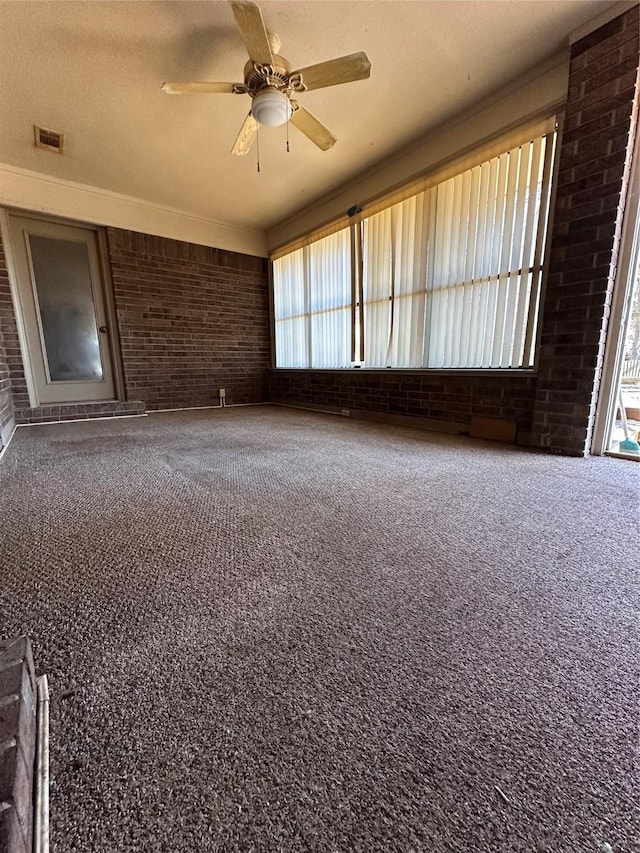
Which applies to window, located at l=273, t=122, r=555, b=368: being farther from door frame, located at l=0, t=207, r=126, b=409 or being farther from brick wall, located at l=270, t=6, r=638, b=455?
door frame, located at l=0, t=207, r=126, b=409

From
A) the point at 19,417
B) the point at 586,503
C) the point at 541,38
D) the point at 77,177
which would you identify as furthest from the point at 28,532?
the point at 77,177

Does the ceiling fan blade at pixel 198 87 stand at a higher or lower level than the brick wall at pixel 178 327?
higher

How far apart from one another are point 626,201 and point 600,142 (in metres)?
0.43

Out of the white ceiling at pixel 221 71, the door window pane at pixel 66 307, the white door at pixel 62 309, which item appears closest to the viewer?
the white ceiling at pixel 221 71

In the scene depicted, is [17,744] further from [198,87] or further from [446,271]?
[446,271]

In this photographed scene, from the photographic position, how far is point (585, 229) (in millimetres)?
2402

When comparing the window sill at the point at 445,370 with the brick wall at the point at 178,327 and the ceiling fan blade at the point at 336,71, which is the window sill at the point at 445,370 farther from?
the ceiling fan blade at the point at 336,71

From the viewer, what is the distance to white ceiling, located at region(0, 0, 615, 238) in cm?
215

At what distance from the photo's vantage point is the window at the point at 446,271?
2812mm

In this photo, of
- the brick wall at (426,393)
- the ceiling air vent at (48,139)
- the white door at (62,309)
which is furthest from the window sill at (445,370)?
the ceiling air vent at (48,139)

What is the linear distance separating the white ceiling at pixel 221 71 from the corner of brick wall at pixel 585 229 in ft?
1.05

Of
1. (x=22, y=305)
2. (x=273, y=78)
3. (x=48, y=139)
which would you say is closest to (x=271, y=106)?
(x=273, y=78)

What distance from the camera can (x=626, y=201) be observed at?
90.7 inches

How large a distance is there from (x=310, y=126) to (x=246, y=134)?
519 millimetres
